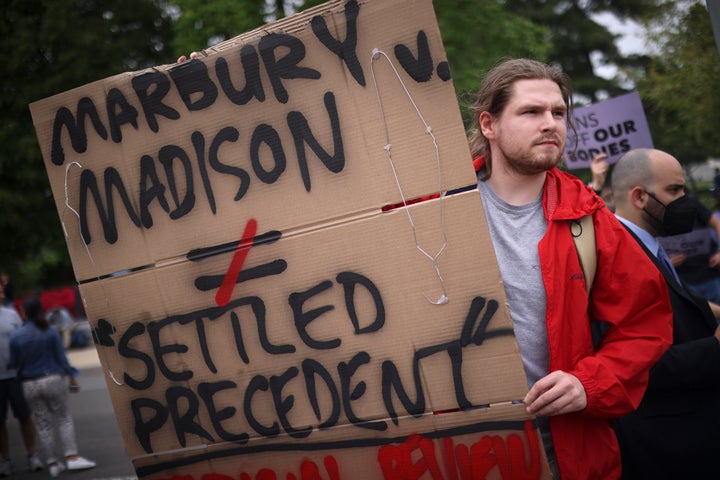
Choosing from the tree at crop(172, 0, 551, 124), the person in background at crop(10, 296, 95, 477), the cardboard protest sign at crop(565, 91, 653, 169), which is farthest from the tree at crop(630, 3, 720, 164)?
the person in background at crop(10, 296, 95, 477)

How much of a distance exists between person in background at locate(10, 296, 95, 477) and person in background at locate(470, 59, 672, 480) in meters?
6.66

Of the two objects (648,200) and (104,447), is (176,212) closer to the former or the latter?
(648,200)

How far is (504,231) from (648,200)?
1513mm

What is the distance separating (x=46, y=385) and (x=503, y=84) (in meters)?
6.77

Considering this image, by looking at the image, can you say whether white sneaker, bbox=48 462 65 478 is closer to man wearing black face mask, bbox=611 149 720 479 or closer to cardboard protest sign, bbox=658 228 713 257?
cardboard protest sign, bbox=658 228 713 257

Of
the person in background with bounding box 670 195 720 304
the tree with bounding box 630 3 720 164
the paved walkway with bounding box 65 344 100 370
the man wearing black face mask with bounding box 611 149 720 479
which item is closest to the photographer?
the man wearing black face mask with bounding box 611 149 720 479

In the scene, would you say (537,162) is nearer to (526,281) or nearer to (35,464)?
(526,281)

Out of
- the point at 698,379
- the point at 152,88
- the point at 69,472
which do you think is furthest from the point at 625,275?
the point at 69,472

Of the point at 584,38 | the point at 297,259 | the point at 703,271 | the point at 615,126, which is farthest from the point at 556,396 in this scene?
the point at 584,38

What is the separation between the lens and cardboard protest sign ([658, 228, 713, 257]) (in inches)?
235

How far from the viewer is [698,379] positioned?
9.75 feet

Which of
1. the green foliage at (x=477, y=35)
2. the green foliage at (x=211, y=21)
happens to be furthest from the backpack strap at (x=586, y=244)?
the green foliage at (x=211, y=21)

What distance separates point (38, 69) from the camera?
14.7 m

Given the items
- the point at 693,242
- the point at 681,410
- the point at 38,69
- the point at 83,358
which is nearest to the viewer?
the point at 681,410
